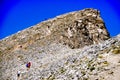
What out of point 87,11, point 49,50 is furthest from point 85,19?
point 49,50

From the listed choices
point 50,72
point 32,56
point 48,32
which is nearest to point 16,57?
point 32,56

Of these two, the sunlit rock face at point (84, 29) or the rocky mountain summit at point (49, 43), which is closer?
the rocky mountain summit at point (49, 43)

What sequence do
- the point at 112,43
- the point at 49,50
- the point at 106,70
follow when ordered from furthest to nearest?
the point at 49,50 < the point at 112,43 < the point at 106,70

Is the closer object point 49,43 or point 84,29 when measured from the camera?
point 49,43

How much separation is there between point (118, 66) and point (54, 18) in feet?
166

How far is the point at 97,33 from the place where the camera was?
73.5 m

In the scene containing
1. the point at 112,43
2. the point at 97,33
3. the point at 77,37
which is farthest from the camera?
the point at 97,33

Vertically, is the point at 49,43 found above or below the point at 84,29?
below

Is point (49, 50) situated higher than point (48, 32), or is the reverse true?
point (48, 32)

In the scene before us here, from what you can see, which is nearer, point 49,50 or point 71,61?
point 71,61

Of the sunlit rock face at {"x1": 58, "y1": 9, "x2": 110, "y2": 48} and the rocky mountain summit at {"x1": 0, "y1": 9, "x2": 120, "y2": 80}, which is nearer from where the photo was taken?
the rocky mountain summit at {"x1": 0, "y1": 9, "x2": 120, "y2": 80}

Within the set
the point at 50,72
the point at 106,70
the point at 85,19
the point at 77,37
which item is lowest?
the point at 106,70

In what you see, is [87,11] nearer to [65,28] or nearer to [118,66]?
[65,28]

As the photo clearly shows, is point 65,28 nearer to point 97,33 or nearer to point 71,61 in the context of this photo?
point 97,33
